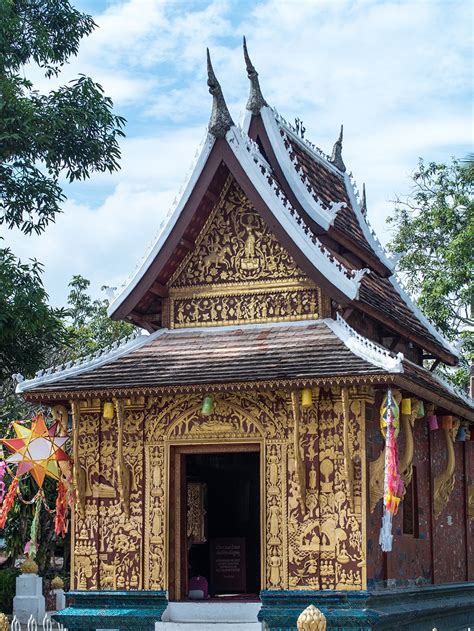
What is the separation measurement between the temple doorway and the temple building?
1432 millimetres

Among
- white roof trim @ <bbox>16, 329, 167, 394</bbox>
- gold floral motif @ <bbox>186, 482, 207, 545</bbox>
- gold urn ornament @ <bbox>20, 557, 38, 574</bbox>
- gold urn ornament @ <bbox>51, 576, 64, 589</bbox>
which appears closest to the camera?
white roof trim @ <bbox>16, 329, 167, 394</bbox>

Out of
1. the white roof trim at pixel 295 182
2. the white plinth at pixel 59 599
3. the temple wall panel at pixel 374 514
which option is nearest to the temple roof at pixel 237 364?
the temple wall panel at pixel 374 514

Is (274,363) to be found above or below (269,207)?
below

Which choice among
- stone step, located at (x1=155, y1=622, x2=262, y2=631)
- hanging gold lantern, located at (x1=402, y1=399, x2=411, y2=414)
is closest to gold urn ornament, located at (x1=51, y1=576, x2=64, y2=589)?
stone step, located at (x1=155, y1=622, x2=262, y2=631)

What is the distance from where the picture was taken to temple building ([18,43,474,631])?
47.1ft

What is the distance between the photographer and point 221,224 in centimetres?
1656

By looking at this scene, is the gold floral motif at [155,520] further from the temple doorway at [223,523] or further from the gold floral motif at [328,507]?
the temple doorway at [223,523]

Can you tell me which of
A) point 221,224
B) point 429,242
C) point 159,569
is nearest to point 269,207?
point 221,224

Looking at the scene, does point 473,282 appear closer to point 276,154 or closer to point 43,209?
point 43,209

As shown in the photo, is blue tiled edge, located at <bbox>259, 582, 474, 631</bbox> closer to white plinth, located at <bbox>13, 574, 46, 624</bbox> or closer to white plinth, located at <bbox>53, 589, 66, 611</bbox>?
white plinth, located at <bbox>13, 574, 46, 624</bbox>

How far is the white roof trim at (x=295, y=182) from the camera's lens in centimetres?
1675

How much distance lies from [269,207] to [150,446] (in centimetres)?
346

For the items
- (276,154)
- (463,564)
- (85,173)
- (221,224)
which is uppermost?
(85,173)

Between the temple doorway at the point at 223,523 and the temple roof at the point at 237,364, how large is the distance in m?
2.14
